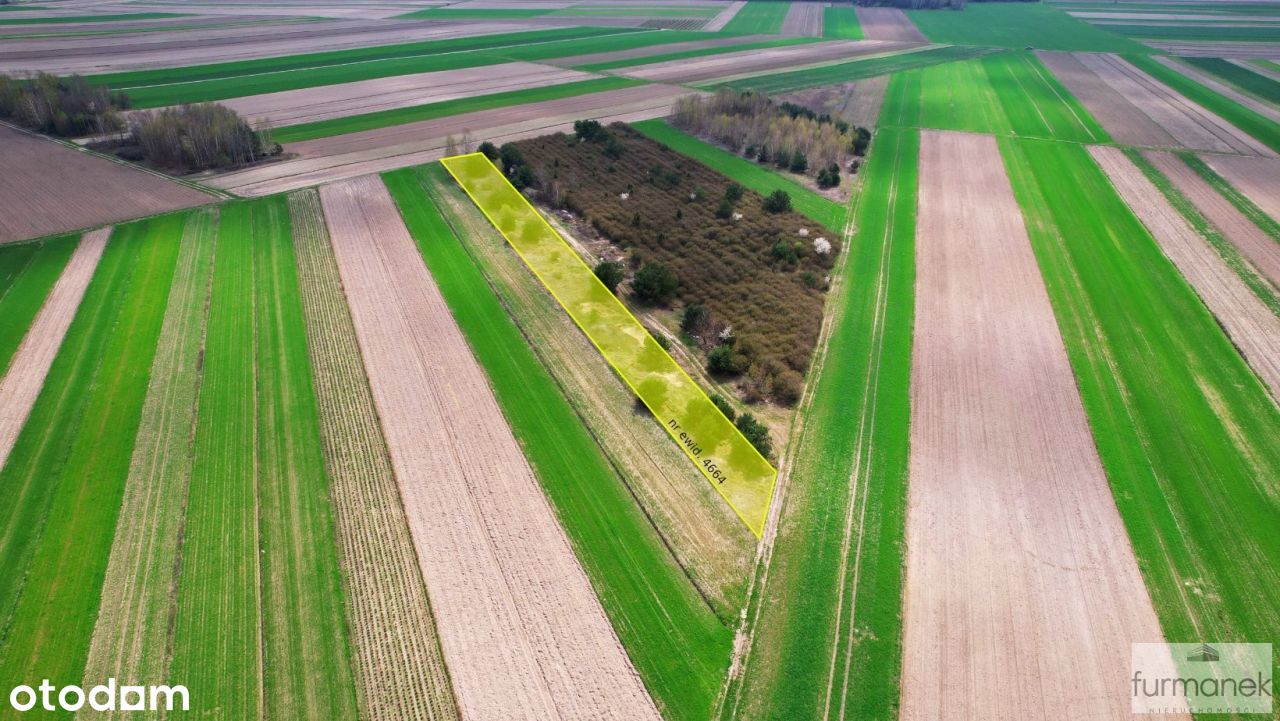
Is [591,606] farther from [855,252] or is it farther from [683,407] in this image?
[855,252]

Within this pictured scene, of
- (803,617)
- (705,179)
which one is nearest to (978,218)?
(705,179)

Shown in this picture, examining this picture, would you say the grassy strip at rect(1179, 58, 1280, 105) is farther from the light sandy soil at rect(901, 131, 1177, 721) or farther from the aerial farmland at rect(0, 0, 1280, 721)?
the light sandy soil at rect(901, 131, 1177, 721)

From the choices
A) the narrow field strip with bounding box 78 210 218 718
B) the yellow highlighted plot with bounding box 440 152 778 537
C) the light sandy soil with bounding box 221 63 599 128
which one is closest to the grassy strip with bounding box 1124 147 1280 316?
the yellow highlighted plot with bounding box 440 152 778 537

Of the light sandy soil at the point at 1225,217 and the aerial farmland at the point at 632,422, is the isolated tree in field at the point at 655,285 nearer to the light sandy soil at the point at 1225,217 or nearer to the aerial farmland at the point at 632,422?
the aerial farmland at the point at 632,422

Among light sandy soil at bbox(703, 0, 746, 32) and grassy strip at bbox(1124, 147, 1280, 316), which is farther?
light sandy soil at bbox(703, 0, 746, 32)

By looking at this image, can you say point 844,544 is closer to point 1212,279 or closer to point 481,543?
point 481,543

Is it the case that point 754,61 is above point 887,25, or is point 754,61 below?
below

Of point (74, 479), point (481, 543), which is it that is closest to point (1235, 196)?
point (481, 543)
